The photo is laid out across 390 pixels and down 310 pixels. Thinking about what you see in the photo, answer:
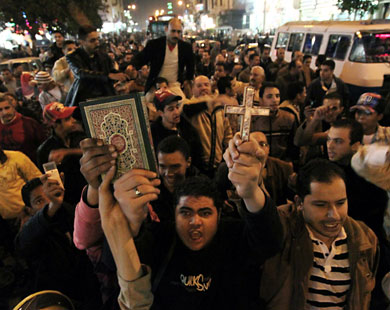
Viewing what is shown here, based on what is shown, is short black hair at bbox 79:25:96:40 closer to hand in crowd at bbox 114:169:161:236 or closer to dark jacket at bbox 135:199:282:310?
dark jacket at bbox 135:199:282:310

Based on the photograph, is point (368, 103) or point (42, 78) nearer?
point (368, 103)

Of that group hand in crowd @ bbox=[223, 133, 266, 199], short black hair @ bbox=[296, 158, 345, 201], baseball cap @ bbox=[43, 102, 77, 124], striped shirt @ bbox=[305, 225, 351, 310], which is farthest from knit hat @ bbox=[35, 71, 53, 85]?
striped shirt @ bbox=[305, 225, 351, 310]

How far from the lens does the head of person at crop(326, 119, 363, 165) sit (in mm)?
3029

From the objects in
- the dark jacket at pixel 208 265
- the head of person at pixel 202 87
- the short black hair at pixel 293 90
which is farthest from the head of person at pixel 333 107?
the dark jacket at pixel 208 265

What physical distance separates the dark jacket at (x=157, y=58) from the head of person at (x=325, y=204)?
401 cm

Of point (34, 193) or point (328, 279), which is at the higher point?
point (34, 193)

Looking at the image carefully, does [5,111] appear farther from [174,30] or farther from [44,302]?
[44,302]

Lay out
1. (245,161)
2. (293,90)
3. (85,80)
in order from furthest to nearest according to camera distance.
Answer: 1. (293,90)
2. (85,80)
3. (245,161)

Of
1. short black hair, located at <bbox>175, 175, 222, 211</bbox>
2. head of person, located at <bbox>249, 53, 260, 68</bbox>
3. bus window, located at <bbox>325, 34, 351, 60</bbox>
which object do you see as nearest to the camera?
short black hair, located at <bbox>175, 175, 222, 211</bbox>

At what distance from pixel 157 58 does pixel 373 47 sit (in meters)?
6.55

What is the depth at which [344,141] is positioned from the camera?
3.03 metres

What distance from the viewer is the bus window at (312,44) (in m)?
11.2

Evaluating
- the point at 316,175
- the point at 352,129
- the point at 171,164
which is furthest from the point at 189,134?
the point at 316,175

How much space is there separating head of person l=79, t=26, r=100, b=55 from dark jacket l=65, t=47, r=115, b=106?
9cm
